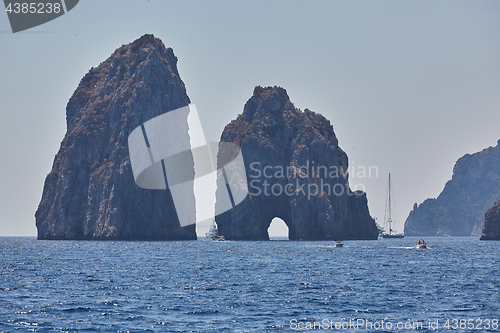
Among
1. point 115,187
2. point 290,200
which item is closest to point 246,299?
point 115,187

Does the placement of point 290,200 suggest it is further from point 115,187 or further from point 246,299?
point 246,299

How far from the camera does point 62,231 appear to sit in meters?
190

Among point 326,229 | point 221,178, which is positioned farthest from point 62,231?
point 326,229

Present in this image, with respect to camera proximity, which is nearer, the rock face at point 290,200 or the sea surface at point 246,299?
the sea surface at point 246,299

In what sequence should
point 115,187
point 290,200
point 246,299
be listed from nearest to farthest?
point 246,299 < point 115,187 < point 290,200

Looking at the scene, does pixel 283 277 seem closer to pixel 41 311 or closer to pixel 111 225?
pixel 41 311

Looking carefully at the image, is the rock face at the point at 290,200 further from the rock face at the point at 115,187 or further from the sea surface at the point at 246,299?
the sea surface at the point at 246,299

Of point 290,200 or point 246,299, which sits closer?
point 246,299

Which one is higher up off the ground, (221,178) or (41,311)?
(221,178)

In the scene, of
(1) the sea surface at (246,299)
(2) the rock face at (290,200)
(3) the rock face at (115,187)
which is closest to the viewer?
(1) the sea surface at (246,299)

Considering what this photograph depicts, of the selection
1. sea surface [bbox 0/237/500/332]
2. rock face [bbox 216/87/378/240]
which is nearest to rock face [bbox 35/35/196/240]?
rock face [bbox 216/87/378/240]

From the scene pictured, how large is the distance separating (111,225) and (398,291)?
140 metres

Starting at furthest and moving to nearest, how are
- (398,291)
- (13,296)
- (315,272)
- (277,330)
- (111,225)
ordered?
(111,225), (315,272), (398,291), (13,296), (277,330)

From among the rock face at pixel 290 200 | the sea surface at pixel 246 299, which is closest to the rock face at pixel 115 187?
the rock face at pixel 290 200
